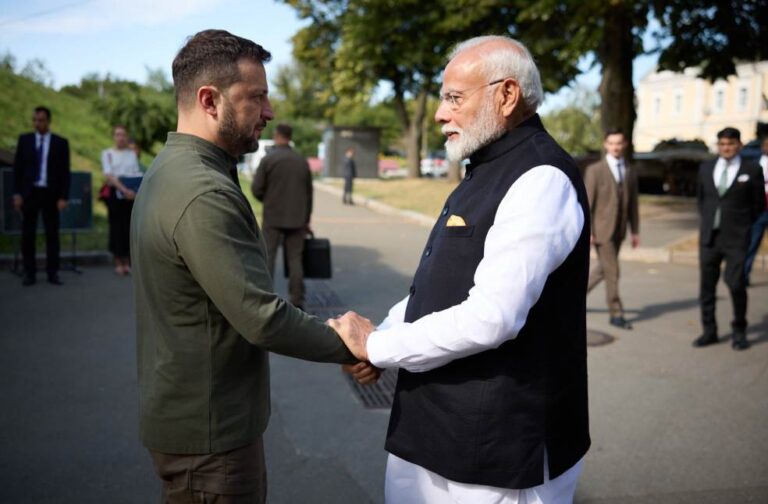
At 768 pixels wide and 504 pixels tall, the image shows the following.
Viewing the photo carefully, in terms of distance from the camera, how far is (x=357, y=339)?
240cm

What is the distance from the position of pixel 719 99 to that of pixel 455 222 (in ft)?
223

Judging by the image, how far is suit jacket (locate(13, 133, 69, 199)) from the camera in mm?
9331

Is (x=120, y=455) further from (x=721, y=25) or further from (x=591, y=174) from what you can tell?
(x=721, y=25)

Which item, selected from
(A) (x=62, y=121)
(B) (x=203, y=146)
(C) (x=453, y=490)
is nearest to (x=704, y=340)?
(C) (x=453, y=490)

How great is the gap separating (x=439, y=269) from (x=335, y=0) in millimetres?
32360

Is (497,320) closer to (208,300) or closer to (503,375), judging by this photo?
(503,375)

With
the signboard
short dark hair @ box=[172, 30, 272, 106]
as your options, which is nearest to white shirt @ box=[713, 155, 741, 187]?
short dark hair @ box=[172, 30, 272, 106]

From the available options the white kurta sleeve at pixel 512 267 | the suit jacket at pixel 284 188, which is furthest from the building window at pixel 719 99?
the white kurta sleeve at pixel 512 267

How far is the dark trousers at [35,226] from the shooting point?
31.1ft

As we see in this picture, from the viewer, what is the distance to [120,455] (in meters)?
4.50

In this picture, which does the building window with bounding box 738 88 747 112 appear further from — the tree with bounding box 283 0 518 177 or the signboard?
the signboard

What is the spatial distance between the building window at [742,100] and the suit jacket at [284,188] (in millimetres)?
60381

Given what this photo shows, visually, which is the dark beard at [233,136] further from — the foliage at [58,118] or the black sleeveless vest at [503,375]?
the foliage at [58,118]

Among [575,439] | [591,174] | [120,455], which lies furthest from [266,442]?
[591,174]
